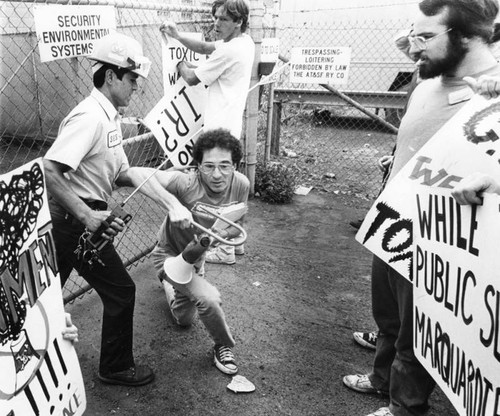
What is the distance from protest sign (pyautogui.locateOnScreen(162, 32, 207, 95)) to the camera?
410 centimetres

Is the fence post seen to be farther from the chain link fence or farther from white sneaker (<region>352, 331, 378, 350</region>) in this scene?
white sneaker (<region>352, 331, 378, 350</region>)

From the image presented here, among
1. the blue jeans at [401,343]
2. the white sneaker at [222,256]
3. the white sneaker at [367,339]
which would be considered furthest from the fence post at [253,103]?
the blue jeans at [401,343]

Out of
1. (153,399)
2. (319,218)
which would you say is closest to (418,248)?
(153,399)

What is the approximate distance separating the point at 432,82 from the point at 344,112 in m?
8.37

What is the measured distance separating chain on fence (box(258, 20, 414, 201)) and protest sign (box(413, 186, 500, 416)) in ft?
15.6

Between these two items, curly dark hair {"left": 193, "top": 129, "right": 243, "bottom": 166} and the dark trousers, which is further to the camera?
curly dark hair {"left": 193, "top": 129, "right": 243, "bottom": 166}

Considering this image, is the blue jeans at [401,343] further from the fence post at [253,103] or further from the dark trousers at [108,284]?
the fence post at [253,103]

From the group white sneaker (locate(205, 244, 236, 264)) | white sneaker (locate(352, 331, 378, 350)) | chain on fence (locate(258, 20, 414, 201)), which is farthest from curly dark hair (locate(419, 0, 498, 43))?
chain on fence (locate(258, 20, 414, 201))

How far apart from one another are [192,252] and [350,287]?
1.95 meters

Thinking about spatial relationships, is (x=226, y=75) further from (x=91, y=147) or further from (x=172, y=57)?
(x=91, y=147)

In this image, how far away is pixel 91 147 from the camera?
8.59 ft

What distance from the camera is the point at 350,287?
4.41 meters

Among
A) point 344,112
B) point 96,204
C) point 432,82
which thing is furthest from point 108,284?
point 344,112

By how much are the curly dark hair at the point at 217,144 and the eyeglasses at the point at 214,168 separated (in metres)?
0.07
